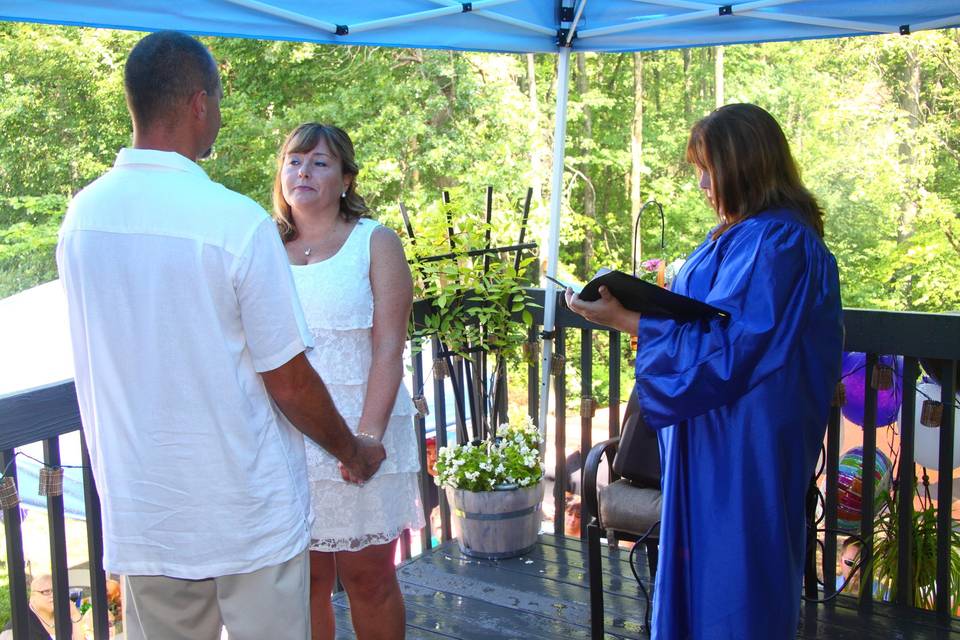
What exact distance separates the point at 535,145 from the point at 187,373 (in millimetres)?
11500

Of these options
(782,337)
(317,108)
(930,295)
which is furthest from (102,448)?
(930,295)

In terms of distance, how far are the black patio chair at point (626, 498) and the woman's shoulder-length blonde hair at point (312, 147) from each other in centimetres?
107

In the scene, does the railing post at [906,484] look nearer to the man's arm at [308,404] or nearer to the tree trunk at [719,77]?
the man's arm at [308,404]

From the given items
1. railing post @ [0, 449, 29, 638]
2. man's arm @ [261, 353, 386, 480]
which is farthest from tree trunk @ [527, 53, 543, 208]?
man's arm @ [261, 353, 386, 480]

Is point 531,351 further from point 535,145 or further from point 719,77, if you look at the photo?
point 719,77

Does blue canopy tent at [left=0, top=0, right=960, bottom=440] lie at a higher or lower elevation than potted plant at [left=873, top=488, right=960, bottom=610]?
higher

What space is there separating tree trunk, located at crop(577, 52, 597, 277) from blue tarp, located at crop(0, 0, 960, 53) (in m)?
A: 10.8

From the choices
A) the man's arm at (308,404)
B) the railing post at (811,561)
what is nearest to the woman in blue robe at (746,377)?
the man's arm at (308,404)

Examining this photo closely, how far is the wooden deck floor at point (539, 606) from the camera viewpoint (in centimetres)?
266

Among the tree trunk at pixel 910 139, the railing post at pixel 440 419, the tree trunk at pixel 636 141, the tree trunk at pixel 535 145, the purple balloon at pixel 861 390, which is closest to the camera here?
the purple balloon at pixel 861 390

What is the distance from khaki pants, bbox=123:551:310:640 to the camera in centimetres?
145

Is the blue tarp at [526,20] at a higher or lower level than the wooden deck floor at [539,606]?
higher

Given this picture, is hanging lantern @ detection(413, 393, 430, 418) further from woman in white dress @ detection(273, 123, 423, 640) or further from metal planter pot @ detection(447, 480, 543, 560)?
woman in white dress @ detection(273, 123, 423, 640)

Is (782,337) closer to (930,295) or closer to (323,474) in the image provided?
(323,474)
